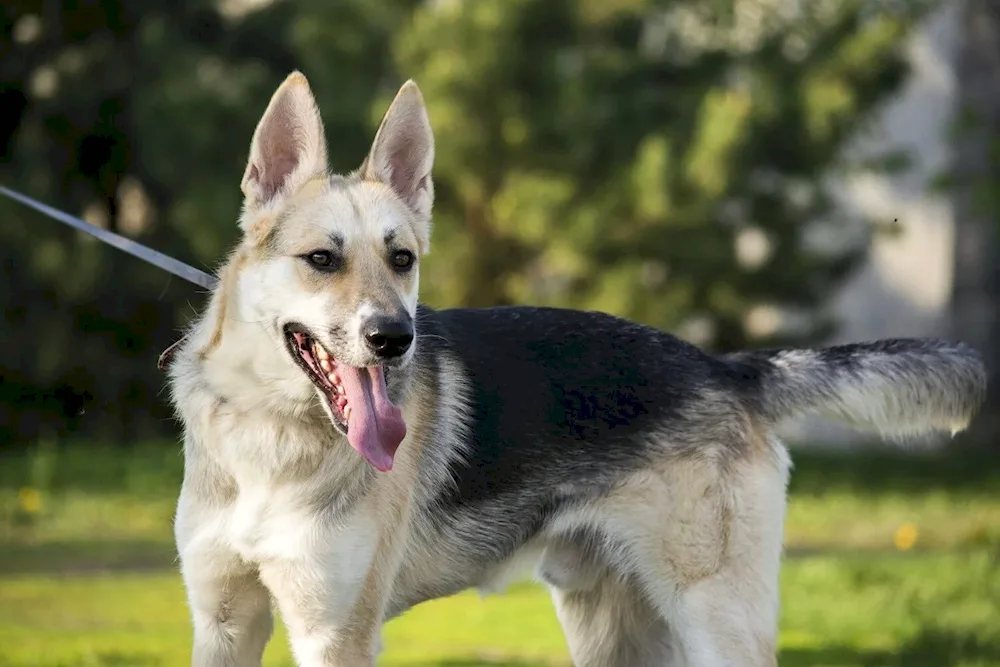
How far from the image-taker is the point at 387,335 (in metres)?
4.07

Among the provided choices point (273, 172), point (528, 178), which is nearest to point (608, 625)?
point (273, 172)

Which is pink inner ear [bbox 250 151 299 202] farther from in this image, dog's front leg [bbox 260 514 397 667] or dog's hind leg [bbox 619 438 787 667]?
dog's hind leg [bbox 619 438 787 667]

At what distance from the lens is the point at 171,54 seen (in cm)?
1317

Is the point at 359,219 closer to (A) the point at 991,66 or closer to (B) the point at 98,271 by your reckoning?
(B) the point at 98,271

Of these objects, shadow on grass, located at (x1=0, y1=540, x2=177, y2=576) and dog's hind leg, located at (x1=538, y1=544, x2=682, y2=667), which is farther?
shadow on grass, located at (x1=0, y1=540, x2=177, y2=576)

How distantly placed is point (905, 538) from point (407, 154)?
6.22 meters

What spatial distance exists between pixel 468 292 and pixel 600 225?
1311 millimetres

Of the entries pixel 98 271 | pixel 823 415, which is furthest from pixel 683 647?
pixel 98 271

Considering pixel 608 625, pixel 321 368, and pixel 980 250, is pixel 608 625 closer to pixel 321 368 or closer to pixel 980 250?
pixel 321 368

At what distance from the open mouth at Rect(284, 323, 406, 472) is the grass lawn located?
2.67m

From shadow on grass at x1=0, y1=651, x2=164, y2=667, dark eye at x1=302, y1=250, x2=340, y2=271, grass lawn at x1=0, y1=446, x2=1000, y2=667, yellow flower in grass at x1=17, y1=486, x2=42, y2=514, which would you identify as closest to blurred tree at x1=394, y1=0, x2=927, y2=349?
grass lawn at x1=0, y1=446, x2=1000, y2=667

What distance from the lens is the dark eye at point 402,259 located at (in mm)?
4410

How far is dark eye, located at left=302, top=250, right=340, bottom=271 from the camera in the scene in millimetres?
4293

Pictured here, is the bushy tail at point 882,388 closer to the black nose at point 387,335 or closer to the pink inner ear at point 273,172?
the black nose at point 387,335
